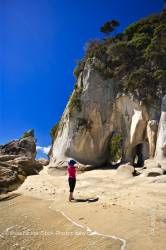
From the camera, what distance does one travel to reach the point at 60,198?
12.8 m

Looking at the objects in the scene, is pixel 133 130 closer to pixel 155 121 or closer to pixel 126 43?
pixel 155 121

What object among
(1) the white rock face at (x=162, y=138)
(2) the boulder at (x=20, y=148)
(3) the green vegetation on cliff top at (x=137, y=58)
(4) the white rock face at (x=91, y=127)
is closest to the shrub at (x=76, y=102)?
(4) the white rock face at (x=91, y=127)

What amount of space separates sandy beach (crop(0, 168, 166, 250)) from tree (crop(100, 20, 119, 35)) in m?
31.0

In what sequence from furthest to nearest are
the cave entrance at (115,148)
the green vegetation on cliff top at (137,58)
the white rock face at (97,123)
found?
the cave entrance at (115,148) < the white rock face at (97,123) < the green vegetation on cliff top at (137,58)

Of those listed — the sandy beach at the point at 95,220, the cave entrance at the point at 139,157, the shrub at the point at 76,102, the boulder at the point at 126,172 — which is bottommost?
the sandy beach at the point at 95,220

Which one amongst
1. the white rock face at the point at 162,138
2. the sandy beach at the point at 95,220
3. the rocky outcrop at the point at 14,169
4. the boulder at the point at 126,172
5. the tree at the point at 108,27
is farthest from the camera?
the tree at the point at 108,27

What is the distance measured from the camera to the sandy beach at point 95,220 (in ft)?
20.8

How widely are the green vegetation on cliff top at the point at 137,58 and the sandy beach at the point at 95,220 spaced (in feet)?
44.7

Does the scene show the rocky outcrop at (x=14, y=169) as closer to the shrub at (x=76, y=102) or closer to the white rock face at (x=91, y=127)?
the white rock face at (x=91, y=127)

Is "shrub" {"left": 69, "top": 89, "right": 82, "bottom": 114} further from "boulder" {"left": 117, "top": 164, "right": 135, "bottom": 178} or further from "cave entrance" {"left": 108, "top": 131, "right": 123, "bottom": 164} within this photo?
"boulder" {"left": 117, "top": 164, "right": 135, "bottom": 178}

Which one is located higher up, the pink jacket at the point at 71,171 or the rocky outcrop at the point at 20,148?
the rocky outcrop at the point at 20,148

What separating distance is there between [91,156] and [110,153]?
2.28m

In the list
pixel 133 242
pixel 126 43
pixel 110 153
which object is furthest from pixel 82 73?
pixel 133 242

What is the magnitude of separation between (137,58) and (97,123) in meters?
8.18
